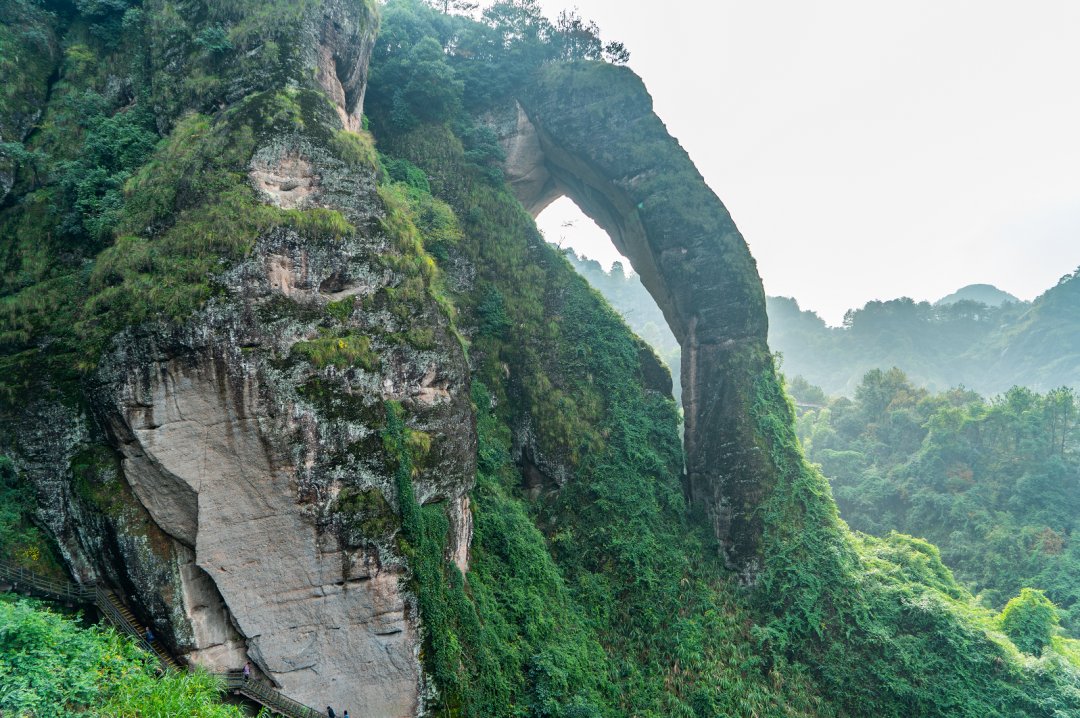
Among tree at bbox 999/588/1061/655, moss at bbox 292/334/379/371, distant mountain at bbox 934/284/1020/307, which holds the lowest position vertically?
tree at bbox 999/588/1061/655

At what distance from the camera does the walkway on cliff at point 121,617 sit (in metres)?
10.2

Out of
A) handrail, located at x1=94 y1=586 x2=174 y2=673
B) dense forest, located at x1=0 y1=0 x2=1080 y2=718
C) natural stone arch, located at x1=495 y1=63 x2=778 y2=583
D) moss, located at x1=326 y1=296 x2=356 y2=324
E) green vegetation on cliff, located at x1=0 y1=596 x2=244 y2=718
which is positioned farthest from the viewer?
natural stone arch, located at x1=495 y1=63 x2=778 y2=583

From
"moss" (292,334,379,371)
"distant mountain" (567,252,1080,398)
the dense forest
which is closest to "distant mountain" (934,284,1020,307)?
"distant mountain" (567,252,1080,398)

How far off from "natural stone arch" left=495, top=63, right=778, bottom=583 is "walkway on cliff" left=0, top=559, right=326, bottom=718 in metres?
13.5

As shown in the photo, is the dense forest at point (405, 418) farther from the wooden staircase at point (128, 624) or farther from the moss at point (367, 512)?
the wooden staircase at point (128, 624)

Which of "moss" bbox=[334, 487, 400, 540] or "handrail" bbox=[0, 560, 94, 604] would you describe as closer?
"handrail" bbox=[0, 560, 94, 604]

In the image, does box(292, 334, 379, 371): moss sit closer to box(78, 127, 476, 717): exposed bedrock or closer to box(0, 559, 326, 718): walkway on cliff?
box(78, 127, 476, 717): exposed bedrock

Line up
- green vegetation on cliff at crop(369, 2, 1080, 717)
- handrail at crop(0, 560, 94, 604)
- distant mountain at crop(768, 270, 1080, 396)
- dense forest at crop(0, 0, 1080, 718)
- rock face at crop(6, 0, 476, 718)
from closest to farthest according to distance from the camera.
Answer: handrail at crop(0, 560, 94, 604) → rock face at crop(6, 0, 476, 718) → dense forest at crop(0, 0, 1080, 718) → green vegetation on cliff at crop(369, 2, 1080, 717) → distant mountain at crop(768, 270, 1080, 396)

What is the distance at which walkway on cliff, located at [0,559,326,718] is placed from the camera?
400 inches

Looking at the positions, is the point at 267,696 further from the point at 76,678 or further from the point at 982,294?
the point at 982,294

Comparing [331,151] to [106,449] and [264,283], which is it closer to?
[264,283]

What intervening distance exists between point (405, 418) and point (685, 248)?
13.7m

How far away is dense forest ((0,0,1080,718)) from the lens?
10.8 metres

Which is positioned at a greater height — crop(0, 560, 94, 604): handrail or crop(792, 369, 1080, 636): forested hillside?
crop(0, 560, 94, 604): handrail
